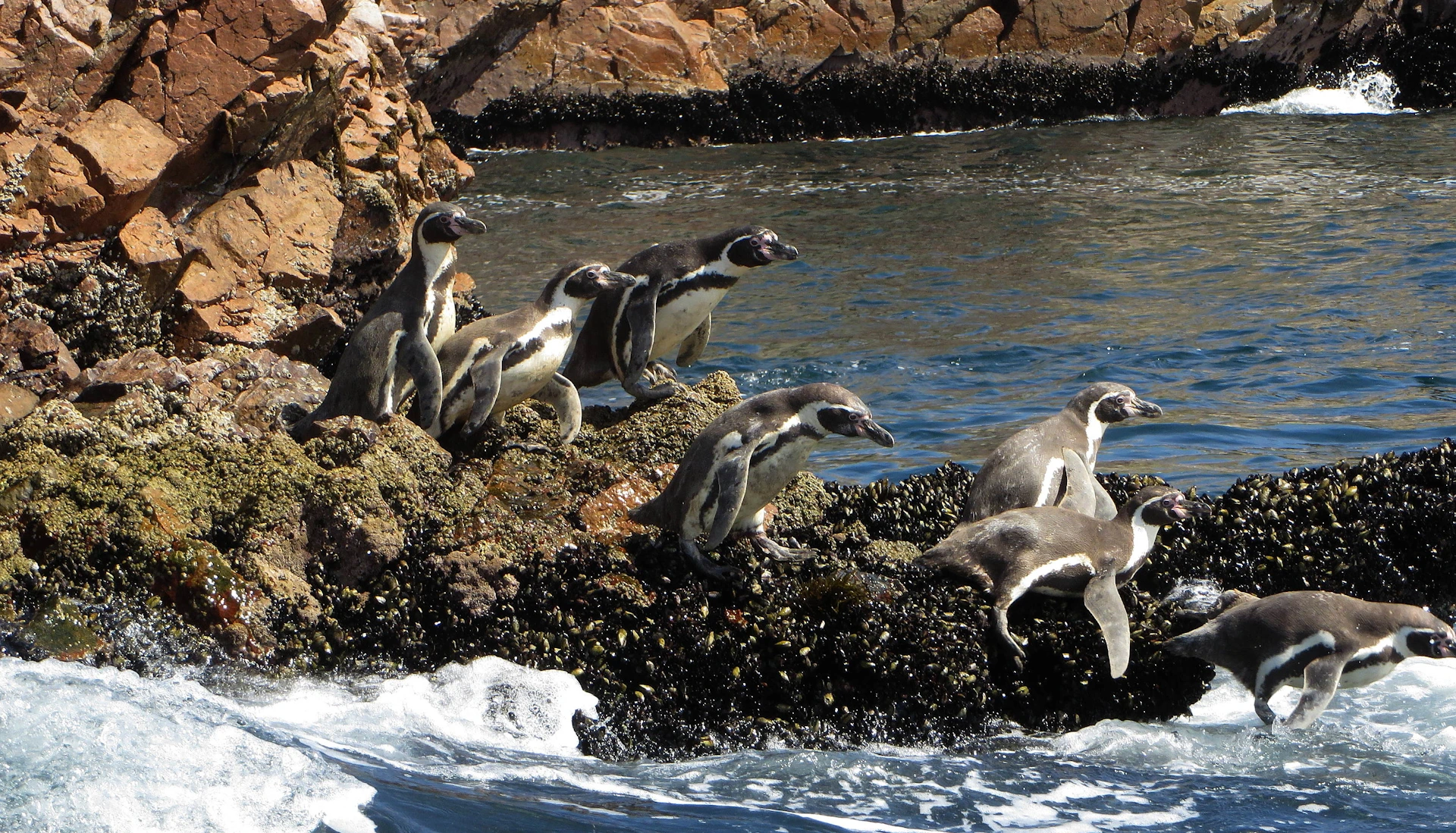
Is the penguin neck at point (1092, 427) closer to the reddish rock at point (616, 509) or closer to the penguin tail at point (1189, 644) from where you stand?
the penguin tail at point (1189, 644)

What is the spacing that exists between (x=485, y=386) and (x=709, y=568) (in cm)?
162

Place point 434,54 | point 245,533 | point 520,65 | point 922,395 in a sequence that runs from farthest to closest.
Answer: point 520,65 → point 434,54 → point 922,395 → point 245,533

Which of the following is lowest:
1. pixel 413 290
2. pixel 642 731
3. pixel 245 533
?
pixel 642 731

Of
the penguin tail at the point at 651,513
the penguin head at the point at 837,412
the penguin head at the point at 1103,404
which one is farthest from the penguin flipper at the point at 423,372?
the penguin head at the point at 1103,404

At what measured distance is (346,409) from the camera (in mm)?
7695

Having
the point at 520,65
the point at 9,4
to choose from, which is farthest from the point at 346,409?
the point at 520,65

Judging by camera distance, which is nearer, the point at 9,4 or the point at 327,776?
the point at 327,776

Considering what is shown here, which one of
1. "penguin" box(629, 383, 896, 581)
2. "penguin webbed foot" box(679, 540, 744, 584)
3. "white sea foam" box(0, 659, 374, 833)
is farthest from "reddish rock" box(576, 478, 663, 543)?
"white sea foam" box(0, 659, 374, 833)

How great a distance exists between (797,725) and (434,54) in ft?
79.1

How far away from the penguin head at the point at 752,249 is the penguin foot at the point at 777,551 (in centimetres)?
211

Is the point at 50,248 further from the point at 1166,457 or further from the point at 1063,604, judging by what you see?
the point at 1166,457

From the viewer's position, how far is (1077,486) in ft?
24.0

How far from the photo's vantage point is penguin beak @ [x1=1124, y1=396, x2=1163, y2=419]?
Answer: 8.30 metres

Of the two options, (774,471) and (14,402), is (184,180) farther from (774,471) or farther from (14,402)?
(774,471)
